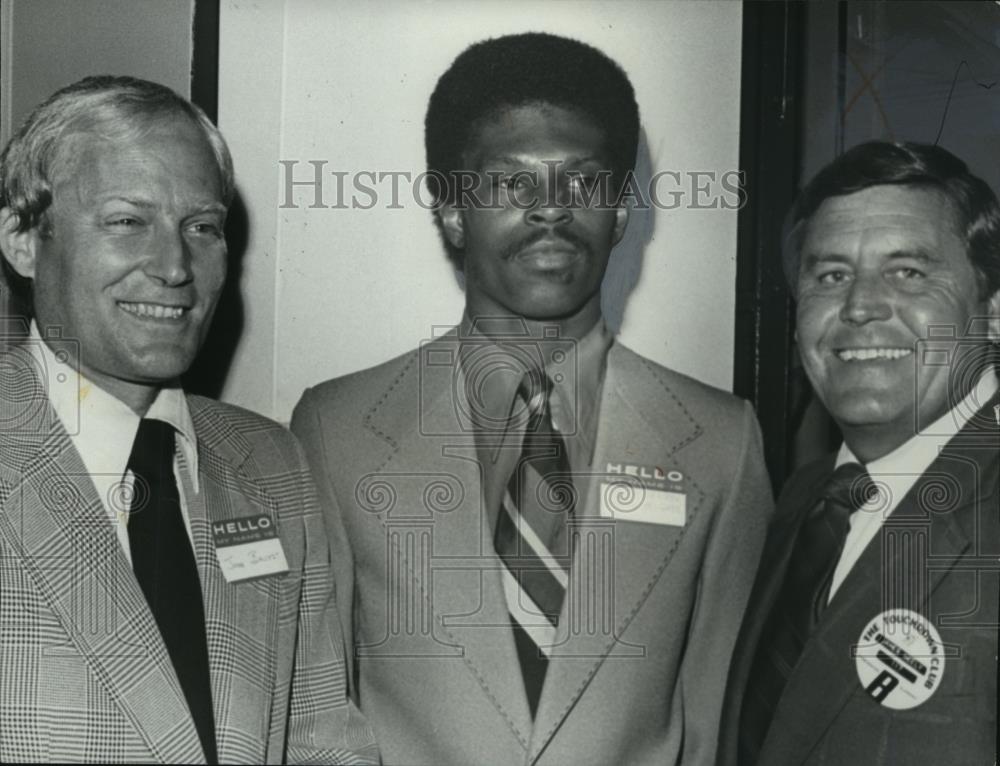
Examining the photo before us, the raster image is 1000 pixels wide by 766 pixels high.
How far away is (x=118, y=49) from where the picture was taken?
2080 mm

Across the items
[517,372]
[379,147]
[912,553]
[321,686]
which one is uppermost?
[379,147]

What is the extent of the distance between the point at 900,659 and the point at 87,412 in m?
1.51

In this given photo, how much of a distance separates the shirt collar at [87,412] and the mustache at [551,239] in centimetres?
73

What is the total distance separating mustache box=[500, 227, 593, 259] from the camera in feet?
6.73

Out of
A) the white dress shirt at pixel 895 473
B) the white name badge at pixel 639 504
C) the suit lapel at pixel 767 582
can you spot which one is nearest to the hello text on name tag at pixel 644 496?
the white name badge at pixel 639 504

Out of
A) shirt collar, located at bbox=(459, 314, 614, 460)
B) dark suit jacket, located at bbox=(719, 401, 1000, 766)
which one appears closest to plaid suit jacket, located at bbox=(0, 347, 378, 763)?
shirt collar, located at bbox=(459, 314, 614, 460)

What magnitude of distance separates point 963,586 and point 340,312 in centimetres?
127

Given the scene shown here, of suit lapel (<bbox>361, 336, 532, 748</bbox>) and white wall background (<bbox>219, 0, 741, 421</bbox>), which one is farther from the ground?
white wall background (<bbox>219, 0, 741, 421</bbox>)

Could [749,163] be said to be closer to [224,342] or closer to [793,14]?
[793,14]

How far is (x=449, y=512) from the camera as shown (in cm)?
206

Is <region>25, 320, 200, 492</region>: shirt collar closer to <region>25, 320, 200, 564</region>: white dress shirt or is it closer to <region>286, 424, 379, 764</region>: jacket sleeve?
<region>25, 320, 200, 564</region>: white dress shirt

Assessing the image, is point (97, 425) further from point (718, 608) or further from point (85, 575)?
point (718, 608)

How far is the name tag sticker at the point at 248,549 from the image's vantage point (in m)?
1.88

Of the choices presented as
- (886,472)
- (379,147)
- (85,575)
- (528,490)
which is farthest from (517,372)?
(85,575)
